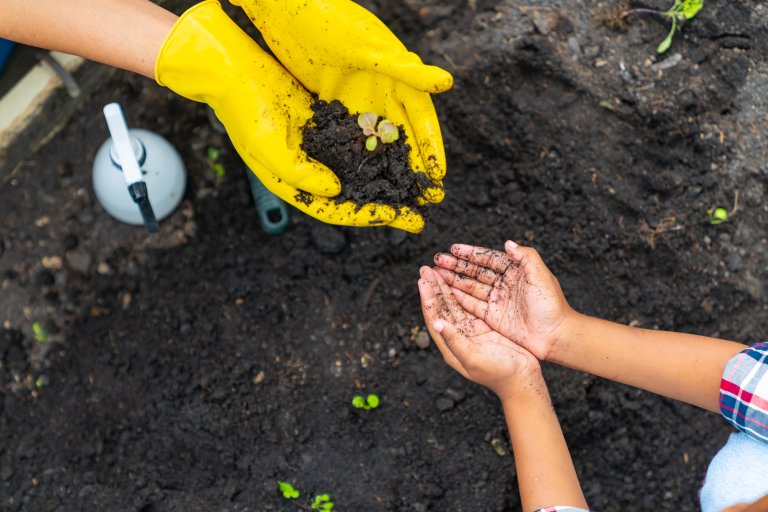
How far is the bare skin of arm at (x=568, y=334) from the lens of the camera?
1.42 m

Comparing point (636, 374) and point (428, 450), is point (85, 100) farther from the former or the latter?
point (636, 374)

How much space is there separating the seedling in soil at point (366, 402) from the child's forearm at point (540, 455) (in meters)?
0.41

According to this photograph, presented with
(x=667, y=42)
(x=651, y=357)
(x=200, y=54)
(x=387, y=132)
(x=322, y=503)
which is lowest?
(x=322, y=503)

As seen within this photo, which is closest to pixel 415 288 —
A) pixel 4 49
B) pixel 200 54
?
pixel 200 54

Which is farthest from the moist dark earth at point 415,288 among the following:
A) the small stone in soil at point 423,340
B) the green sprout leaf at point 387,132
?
the green sprout leaf at point 387,132

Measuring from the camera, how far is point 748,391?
4.31 ft

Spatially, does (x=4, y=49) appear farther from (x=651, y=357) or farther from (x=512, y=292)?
(x=651, y=357)

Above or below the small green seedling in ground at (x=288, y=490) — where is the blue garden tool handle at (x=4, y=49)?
above

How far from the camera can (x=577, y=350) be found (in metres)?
1.50

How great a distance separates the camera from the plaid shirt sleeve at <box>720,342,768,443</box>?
1305 millimetres

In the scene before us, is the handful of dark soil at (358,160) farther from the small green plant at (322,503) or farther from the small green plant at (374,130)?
the small green plant at (322,503)

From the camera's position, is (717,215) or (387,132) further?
(717,215)

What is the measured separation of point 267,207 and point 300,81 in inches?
14.9

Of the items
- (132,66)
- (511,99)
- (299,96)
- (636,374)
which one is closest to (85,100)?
(132,66)
